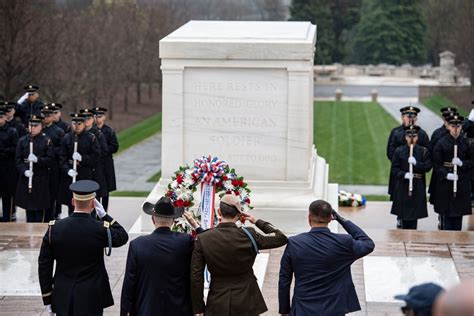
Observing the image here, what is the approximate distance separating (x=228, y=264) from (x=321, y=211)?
726 mm

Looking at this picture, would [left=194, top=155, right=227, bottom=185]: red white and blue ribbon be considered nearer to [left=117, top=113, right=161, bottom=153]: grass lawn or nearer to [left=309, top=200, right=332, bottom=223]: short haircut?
[left=309, top=200, right=332, bottom=223]: short haircut

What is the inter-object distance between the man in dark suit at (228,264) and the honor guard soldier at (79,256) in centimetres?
68

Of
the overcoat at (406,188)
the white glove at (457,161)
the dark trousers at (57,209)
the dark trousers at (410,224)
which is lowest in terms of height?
the dark trousers at (57,209)

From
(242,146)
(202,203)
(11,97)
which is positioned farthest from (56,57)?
(202,203)

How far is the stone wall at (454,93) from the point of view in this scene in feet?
129

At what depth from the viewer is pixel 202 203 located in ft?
31.2

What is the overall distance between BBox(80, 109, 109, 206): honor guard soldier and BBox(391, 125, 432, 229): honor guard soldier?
12.4 feet

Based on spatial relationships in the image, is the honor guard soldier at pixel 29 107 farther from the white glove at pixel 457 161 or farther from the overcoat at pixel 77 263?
the overcoat at pixel 77 263

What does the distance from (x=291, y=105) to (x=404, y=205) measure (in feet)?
6.92

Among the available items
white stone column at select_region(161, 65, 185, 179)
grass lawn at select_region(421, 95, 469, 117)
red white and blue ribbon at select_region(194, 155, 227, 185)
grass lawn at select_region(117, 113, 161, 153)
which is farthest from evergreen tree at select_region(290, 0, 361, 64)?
red white and blue ribbon at select_region(194, 155, 227, 185)

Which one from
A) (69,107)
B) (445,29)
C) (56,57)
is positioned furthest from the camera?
(445,29)

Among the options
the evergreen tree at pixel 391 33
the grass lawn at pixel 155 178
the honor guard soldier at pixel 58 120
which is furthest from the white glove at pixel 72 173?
the evergreen tree at pixel 391 33

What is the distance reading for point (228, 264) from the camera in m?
7.15

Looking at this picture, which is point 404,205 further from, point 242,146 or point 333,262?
point 333,262
